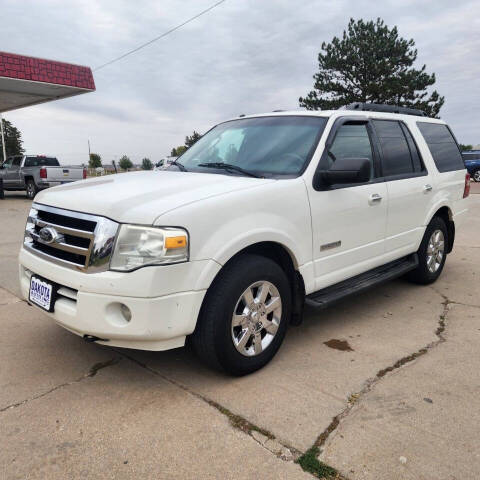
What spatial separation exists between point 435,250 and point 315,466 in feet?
11.7

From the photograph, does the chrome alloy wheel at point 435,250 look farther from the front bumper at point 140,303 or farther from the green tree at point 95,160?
the green tree at point 95,160

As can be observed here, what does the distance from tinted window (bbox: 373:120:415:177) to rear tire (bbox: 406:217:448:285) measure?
0.83m

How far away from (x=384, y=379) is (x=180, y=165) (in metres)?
2.39

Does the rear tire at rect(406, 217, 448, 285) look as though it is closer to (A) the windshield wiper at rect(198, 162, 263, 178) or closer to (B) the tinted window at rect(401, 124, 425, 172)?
(B) the tinted window at rect(401, 124, 425, 172)

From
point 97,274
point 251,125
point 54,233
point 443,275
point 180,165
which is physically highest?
point 251,125

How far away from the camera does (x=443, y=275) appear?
214 inches

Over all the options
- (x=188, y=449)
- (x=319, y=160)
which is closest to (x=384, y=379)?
(x=188, y=449)

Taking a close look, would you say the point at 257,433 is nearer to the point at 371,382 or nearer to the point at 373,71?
the point at 371,382

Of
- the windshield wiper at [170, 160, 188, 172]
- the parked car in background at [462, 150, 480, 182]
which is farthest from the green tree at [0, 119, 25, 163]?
the windshield wiper at [170, 160, 188, 172]

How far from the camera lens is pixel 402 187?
4.07 meters

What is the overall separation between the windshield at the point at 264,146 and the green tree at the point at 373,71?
2953 centimetres

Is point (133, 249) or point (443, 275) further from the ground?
point (133, 249)

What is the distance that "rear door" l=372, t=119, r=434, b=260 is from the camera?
3.96 m

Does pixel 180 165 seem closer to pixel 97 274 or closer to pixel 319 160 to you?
pixel 319 160
